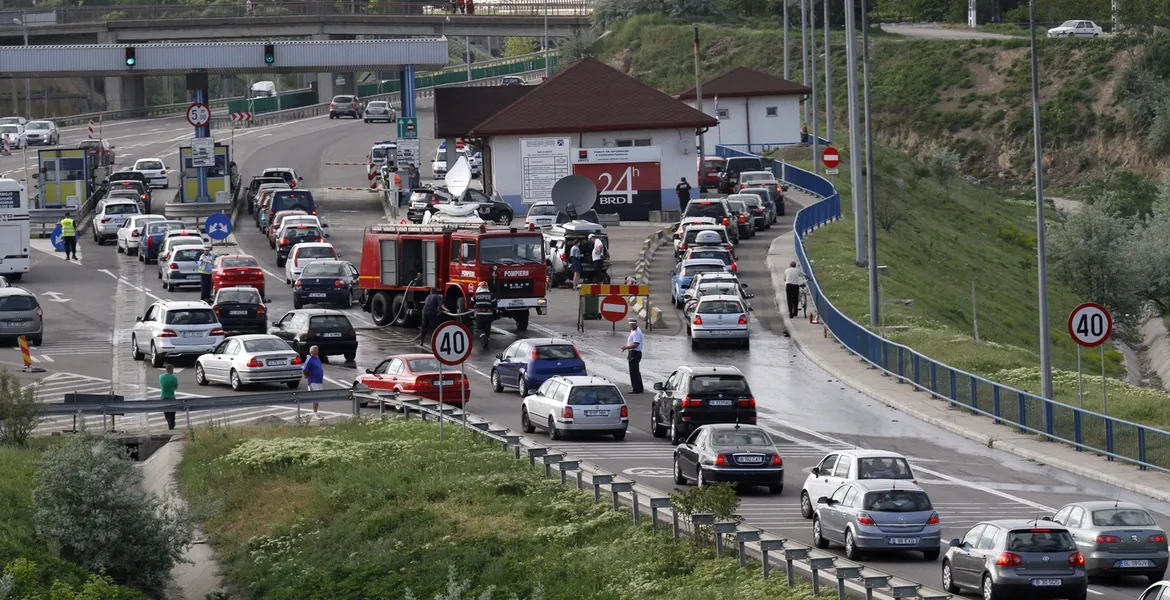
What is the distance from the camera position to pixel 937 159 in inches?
4122

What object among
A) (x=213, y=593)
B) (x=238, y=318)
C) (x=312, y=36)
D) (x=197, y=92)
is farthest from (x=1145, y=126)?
(x=213, y=593)

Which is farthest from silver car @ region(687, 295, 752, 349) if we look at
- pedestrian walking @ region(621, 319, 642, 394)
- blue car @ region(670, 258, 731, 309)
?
blue car @ region(670, 258, 731, 309)

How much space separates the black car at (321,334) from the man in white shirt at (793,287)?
44.8ft

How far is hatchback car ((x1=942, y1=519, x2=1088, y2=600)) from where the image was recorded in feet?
66.6

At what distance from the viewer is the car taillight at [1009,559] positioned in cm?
2031

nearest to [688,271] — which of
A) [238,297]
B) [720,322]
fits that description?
[720,322]

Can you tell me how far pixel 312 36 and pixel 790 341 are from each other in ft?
277

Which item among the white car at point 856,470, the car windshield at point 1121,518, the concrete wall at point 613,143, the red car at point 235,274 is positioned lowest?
the car windshield at point 1121,518

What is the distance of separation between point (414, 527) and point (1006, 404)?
13902mm

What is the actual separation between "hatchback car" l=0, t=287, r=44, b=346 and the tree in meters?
17.8

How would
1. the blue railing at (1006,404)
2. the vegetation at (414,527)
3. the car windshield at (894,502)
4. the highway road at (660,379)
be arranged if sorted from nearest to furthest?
the car windshield at (894,502), the vegetation at (414,527), the highway road at (660,379), the blue railing at (1006,404)

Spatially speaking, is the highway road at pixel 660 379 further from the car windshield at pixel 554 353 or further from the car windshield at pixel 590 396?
the car windshield at pixel 554 353

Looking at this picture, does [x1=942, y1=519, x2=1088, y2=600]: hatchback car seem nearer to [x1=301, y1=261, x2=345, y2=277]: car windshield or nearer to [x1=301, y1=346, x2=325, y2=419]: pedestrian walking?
[x1=301, y1=346, x2=325, y2=419]: pedestrian walking

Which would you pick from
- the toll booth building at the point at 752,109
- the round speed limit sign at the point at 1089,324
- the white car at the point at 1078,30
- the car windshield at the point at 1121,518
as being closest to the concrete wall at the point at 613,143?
the toll booth building at the point at 752,109
